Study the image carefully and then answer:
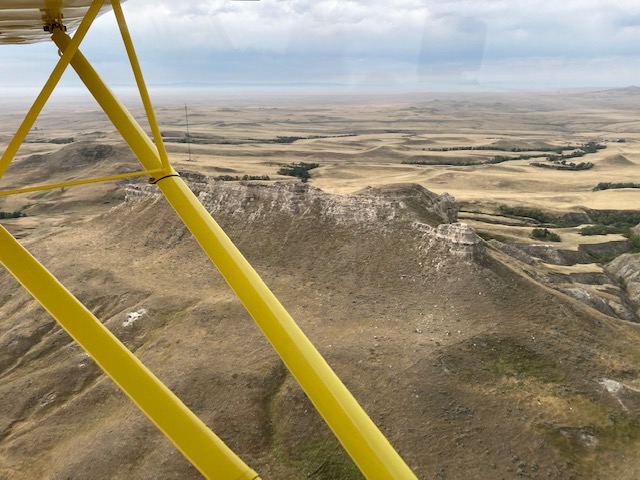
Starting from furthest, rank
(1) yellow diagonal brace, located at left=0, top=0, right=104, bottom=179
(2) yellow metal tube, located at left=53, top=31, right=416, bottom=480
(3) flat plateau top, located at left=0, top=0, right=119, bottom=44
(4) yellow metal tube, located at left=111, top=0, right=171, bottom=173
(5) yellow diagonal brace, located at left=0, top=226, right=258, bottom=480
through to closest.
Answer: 1. (4) yellow metal tube, located at left=111, top=0, right=171, bottom=173
2. (1) yellow diagonal brace, located at left=0, top=0, right=104, bottom=179
3. (3) flat plateau top, located at left=0, top=0, right=119, bottom=44
4. (5) yellow diagonal brace, located at left=0, top=226, right=258, bottom=480
5. (2) yellow metal tube, located at left=53, top=31, right=416, bottom=480

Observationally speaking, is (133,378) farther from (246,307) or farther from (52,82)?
(52,82)

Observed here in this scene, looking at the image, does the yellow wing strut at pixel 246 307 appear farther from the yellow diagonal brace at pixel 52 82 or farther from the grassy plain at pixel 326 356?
the grassy plain at pixel 326 356

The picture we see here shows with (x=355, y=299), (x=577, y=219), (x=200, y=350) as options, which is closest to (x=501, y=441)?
(x=355, y=299)

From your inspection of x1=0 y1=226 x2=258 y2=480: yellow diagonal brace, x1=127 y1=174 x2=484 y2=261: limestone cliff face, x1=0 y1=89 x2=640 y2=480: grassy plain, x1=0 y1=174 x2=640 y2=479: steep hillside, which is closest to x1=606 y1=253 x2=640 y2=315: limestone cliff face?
x1=0 y1=89 x2=640 y2=480: grassy plain

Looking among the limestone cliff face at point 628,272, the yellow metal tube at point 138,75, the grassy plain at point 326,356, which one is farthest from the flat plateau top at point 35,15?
the limestone cliff face at point 628,272

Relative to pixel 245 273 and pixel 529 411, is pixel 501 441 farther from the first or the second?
pixel 245 273

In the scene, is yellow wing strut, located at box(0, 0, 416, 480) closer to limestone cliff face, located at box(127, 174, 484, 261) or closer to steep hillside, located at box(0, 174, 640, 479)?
steep hillside, located at box(0, 174, 640, 479)
